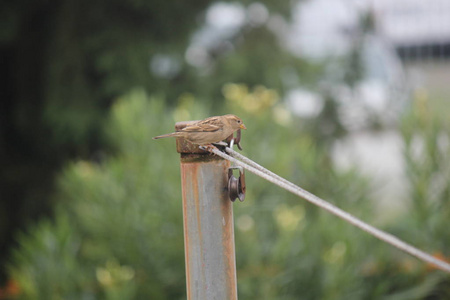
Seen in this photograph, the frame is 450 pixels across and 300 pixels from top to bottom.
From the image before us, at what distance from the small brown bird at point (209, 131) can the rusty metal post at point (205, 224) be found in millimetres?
18

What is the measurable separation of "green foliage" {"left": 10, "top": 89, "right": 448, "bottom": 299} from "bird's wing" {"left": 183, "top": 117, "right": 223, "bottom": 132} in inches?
49.0

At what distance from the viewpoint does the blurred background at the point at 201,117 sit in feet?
7.99

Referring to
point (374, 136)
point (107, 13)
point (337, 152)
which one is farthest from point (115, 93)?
point (374, 136)

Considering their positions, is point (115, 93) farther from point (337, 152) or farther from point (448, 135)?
point (448, 135)

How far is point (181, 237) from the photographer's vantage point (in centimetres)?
244

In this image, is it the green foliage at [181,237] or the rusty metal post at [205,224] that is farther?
the green foliage at [181,237]

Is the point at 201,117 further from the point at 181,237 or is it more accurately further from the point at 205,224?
the point at 205,224

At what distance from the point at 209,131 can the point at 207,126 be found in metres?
0.01

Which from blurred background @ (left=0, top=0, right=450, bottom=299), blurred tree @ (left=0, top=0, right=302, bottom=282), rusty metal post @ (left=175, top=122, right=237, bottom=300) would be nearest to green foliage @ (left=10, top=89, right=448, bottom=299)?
blurred background @ (left=0, top=0, right=450, bottom=299)

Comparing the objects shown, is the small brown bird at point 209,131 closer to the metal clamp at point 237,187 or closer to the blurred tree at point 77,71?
the metal clamp at point 237,187

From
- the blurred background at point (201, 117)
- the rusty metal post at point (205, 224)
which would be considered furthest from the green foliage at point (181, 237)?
the rusty metal post at point (205, 224)

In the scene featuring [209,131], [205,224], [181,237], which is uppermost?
[209,131]

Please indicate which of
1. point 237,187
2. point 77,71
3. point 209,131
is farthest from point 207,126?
point 77,71

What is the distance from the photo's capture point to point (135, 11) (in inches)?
161
